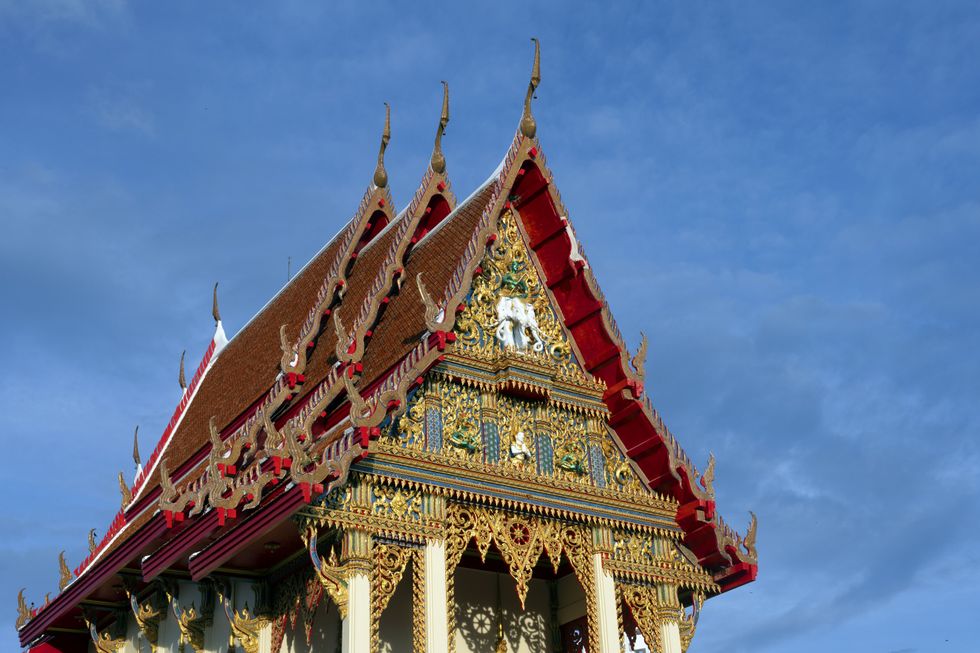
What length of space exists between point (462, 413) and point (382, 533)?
201 centimetres

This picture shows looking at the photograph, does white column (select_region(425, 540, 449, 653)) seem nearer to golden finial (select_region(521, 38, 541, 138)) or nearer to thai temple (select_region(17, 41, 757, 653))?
thai temple (select_region(17, 41, 757, 653))

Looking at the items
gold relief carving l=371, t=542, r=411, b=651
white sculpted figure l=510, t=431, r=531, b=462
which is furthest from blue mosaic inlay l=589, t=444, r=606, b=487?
gold relief carving l=371, t=542, r=411, b=651

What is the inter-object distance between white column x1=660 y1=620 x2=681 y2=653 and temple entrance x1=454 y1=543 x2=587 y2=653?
4.13 feet

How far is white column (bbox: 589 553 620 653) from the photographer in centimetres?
1566

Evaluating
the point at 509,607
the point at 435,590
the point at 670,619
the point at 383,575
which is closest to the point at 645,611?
the point at 670,619

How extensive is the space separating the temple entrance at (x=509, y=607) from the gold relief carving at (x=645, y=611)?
40.1 inches

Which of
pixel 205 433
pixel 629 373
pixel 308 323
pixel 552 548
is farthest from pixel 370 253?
pixel 552 548

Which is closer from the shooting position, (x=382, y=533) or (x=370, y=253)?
(x=382, y=533)

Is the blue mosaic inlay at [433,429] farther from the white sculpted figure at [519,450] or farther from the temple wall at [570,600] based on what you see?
the temple wall at [570,600]

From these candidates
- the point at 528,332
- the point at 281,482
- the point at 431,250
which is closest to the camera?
the point at 281,482

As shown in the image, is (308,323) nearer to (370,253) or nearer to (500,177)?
(370,253)

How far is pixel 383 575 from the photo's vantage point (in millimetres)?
14344

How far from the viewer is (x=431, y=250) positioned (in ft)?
59.7

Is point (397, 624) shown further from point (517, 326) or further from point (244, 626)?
point (517, 326)
